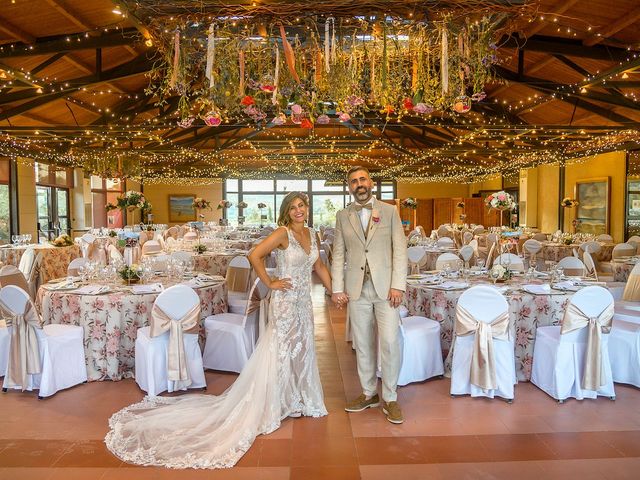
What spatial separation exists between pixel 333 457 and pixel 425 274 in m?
3.36

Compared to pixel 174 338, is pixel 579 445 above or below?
below

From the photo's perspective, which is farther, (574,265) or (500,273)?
(574,265)

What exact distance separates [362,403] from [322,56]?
3024 millimetres

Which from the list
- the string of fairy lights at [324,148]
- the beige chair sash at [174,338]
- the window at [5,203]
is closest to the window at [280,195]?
the string of fairy lights at [324,148]

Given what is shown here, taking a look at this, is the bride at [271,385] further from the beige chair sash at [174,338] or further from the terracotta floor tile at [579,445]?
the terracotta floor tile at [579,445]

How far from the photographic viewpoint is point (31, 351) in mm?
4809

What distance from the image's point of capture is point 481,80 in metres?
5.10

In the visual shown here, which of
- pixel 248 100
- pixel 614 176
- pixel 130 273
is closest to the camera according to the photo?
pixel 248 100

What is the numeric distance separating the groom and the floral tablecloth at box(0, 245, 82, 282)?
25.8 feet

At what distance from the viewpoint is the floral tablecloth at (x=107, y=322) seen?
17.3 feet

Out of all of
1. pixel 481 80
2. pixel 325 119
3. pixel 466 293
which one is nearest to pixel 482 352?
pixel 466 293

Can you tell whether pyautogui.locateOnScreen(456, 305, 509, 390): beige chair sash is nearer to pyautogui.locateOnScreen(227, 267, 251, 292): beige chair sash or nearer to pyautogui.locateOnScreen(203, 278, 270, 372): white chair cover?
pyautogui.locateOnScreen(203, 278, 270, 372): white chair cover

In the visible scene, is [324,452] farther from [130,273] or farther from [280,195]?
[280,195]

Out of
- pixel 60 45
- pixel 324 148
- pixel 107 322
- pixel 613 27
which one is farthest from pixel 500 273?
pixel 324 148
